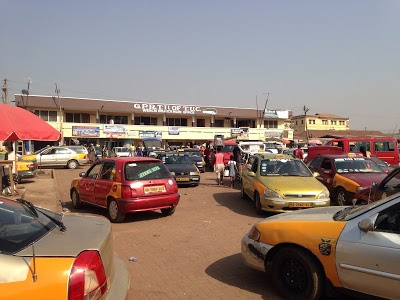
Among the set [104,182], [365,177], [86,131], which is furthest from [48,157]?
[365,177]

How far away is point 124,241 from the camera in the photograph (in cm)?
706

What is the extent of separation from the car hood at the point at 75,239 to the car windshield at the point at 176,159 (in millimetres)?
13303

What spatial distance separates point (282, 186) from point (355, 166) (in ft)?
10.9

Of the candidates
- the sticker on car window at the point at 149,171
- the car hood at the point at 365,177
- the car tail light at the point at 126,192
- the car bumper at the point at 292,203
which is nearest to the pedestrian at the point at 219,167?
the car hood at the point at 365,177

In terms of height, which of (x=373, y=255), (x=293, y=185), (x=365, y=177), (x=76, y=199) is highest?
(x=365, y=177)

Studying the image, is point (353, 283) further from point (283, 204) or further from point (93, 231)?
point (283, 204)

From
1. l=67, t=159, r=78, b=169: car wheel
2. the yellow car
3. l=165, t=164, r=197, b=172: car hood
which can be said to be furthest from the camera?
l=67, t=159, r=78, b=169: car wheel

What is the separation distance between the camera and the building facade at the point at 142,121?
45375 mm

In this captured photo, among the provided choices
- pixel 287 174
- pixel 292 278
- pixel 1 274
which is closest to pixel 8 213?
pixel 1 274

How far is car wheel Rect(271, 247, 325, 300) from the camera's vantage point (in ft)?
13.0

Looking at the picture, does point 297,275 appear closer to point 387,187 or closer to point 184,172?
point 387,187

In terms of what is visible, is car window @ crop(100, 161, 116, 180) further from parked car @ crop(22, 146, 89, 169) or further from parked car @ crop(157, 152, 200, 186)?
parked car @ crop(22, 146, 89, 169)

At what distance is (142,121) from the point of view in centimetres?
5253

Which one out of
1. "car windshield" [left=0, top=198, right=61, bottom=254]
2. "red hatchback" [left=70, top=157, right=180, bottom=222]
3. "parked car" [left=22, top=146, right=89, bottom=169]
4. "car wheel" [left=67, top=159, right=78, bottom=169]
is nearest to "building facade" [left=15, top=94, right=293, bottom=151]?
"parked car" [left=22, top=146, right=89, bottom=169]
